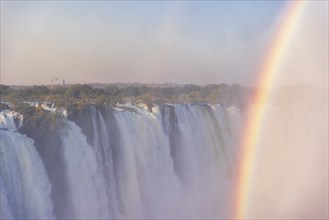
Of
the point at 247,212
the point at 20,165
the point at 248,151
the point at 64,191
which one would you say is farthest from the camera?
the point at 248,151

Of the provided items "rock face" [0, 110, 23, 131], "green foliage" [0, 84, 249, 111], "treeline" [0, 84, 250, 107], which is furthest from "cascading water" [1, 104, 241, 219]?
"treeline" [0, 84, 250, 107]

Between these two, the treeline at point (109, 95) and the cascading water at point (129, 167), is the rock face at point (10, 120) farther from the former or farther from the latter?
the treeline at point (109, 95)

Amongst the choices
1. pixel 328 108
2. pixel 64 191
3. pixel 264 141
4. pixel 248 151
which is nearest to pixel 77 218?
pixel 64 191

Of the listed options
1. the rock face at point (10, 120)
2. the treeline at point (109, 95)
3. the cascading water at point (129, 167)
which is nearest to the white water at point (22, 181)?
the cascading water at point (129, 167)

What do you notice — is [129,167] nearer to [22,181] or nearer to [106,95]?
[22,181]

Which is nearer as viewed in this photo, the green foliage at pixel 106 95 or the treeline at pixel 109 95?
the green foliage at pixel 106 95

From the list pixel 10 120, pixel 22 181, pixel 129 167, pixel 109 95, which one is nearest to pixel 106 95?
pixel 109 95

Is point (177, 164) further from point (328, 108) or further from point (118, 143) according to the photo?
point (328, 108)
